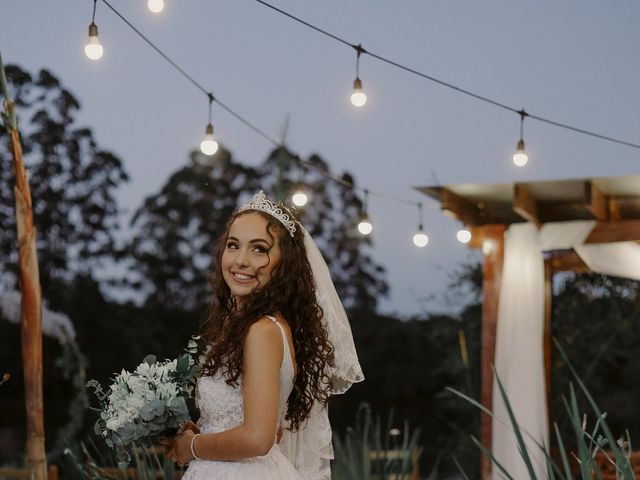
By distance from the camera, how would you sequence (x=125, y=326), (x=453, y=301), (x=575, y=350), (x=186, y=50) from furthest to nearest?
(x=125, y=326) → (x=186, y=50) → (x=453, y=301) → (x=575, y=350)

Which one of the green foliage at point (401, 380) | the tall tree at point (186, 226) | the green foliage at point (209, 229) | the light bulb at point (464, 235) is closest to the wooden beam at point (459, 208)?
the light bulb at point (464, 235)

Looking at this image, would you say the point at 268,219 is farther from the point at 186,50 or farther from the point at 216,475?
the point at 186,50

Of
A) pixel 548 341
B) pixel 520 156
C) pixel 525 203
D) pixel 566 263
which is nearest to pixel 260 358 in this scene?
pixel 520 156

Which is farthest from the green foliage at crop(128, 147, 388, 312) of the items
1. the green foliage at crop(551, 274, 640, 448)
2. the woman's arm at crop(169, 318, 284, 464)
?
the woman's arm at crop(169, 318, 284, 464)

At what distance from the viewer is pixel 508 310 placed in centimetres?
698

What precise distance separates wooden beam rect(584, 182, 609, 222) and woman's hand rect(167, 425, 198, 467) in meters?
4.47

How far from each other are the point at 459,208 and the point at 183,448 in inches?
191

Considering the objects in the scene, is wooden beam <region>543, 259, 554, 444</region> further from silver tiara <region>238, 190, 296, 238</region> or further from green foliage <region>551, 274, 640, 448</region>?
silver tiara <region>238, 190, 296, 238</region>

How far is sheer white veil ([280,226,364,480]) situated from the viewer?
120 inches

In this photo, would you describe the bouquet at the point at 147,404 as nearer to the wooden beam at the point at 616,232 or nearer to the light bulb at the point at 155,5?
the light bulb at the point at 155,5

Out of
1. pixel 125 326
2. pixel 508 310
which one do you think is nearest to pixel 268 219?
pixel 508 310

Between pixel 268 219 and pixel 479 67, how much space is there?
8.52 meters

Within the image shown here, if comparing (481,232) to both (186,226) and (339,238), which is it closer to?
(339,238)

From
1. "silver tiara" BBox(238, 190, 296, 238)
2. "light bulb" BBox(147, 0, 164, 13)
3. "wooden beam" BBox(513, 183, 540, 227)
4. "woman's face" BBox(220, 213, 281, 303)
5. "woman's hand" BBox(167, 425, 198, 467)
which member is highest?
"light bulb" BBox(147, 0, 164, 13)
